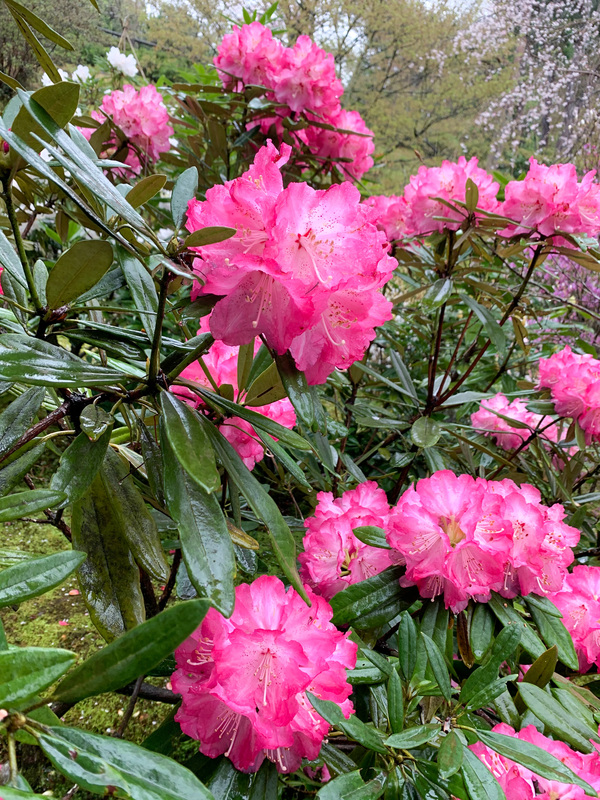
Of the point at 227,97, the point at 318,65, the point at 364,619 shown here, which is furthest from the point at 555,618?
the point at 227,97

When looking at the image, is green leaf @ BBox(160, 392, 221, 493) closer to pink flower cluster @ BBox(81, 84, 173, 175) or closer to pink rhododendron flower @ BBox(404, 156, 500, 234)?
pink rhododendron flower @ BBox(404, 156, 500, 234)

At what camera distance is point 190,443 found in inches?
16.5

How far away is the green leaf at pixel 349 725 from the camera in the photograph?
1.41ft

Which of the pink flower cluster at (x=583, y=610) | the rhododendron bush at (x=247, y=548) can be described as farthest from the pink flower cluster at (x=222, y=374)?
the pink flower cluster at (x=583, y=610)

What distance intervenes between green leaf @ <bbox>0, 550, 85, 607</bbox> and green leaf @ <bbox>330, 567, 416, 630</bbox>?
0.36 metres

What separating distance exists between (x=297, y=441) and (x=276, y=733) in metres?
0.24

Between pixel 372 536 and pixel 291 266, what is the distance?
15.2 inches

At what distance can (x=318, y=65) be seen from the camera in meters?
1.39

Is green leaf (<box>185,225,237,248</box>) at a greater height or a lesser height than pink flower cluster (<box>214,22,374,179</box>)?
lesser

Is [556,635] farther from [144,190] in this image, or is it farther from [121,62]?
[121,62]

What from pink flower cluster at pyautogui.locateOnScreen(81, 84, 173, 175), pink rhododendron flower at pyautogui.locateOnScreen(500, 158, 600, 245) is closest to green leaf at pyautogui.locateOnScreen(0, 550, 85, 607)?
pink rhododendron flower at pyautogui.locateOnScreen(500, 158, 600, 245)

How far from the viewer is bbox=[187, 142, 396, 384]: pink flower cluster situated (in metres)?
0.40

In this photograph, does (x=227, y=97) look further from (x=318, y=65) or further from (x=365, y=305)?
(x=365, y=305)

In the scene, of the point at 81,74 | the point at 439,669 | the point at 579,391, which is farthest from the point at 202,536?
the point at 81,74
